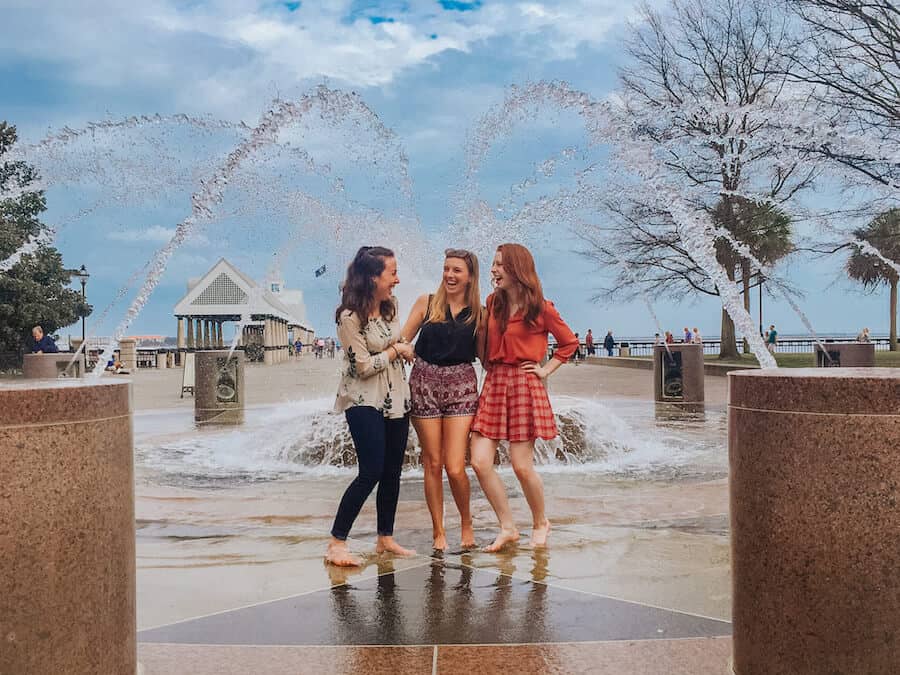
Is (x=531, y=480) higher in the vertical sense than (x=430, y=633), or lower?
higher

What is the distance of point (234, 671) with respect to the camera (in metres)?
3.54

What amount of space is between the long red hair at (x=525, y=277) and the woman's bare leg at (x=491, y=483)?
761mm

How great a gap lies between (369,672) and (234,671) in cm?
51

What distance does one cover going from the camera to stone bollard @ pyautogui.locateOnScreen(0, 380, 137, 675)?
278 cm

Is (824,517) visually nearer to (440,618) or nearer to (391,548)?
(440,618)

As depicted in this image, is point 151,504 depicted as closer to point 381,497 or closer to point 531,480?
point 381,497

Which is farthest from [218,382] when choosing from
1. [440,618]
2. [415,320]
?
[440,618]

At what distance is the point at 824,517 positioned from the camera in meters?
2.92

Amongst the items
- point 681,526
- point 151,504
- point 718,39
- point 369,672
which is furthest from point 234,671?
point 718,39

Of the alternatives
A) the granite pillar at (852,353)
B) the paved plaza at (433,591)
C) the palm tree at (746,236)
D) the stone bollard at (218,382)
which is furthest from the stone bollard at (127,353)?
the paved plaza at (433,591)

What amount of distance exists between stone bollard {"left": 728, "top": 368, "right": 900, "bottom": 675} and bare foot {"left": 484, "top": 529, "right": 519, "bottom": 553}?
2496 mm

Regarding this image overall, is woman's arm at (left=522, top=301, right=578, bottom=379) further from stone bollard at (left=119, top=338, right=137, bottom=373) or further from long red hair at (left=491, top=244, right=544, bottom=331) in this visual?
stone bollard at (left=119, top=338, right=137, bottom=373)

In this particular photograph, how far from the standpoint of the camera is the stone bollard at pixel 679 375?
60.0 feet

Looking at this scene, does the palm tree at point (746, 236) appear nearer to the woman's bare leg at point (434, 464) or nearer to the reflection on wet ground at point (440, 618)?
the woman's bare leg at point (434, 464)
